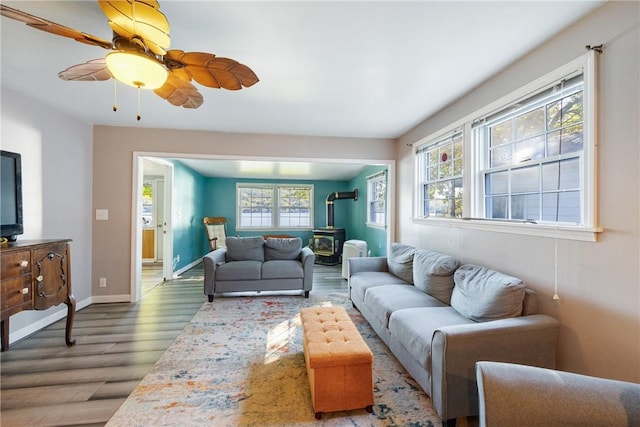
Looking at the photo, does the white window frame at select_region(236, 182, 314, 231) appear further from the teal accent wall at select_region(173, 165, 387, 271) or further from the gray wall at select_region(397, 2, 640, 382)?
the gray wall at select_region(397, 2, 640, 382)

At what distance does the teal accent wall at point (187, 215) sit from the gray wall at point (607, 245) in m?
5.29

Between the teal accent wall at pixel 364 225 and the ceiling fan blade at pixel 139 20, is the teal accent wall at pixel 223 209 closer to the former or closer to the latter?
the teal accent wall at pixel 364 225

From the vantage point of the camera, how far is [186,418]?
1.62 meters

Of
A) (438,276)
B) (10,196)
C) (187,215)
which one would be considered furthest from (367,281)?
(187,215)

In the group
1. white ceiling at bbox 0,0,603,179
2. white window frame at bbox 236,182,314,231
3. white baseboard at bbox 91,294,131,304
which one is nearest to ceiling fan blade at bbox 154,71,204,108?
white ceiling at bbox 0,0,603,179

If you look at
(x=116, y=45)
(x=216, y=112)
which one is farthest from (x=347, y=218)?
(x=116, y=45)

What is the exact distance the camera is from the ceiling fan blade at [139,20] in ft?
4.11

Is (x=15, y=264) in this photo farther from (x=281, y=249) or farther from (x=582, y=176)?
(x=582, y=176)

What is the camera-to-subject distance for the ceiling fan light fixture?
136 cm

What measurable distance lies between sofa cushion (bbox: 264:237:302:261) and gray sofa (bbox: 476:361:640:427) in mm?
3338

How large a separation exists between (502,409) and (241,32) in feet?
7.75

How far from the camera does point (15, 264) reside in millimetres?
1928

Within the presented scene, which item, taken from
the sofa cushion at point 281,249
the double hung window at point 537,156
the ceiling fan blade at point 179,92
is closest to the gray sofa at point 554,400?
the double hung window at point 537,156

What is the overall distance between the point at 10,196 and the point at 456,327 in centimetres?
354
